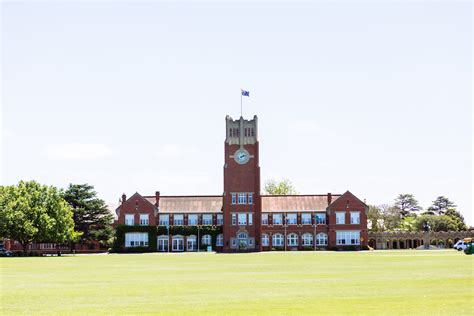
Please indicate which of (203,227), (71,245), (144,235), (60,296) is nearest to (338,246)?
(203,227)

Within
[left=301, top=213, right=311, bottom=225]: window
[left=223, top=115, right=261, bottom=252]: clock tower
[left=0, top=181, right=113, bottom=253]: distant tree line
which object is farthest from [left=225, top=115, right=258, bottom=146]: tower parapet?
[left=0, top=181, right=113, bottom=253]: distant tree line

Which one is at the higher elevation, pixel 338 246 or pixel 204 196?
pixel 204 196

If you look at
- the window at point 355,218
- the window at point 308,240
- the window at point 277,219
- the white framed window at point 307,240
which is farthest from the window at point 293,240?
the window at point 355,218

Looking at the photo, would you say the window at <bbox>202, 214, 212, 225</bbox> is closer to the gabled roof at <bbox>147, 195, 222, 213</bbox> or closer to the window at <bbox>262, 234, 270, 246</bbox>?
the gabled roof at <bbox>147, 195, 222, 213</bbox>

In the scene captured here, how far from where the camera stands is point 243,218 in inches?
4338

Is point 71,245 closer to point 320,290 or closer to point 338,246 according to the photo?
point 338,246

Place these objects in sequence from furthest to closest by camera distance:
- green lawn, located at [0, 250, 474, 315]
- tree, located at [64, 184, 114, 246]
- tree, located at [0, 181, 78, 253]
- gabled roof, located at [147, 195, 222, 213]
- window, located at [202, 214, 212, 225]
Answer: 1. gabled roof, located at [147, 195, 222, 213]
2. window, located at [202, 214, 212, 225]
3. tree, located at [64, 184, 114, 246]
4. tree, located at [0, 181, 78, 253]
5. green lawn, located at [0, 250, 474, 315]

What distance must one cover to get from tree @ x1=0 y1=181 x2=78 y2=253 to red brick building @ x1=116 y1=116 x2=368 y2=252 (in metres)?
26.7

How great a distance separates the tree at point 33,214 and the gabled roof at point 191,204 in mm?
30145

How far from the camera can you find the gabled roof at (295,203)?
377 feet

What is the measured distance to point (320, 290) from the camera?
2461 cm

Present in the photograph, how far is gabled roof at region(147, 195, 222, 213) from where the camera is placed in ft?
382

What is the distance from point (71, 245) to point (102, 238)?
4.98 meters

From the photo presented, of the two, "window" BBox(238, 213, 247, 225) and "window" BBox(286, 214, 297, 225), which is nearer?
"window" BBox(238, 213, 247, 225)
